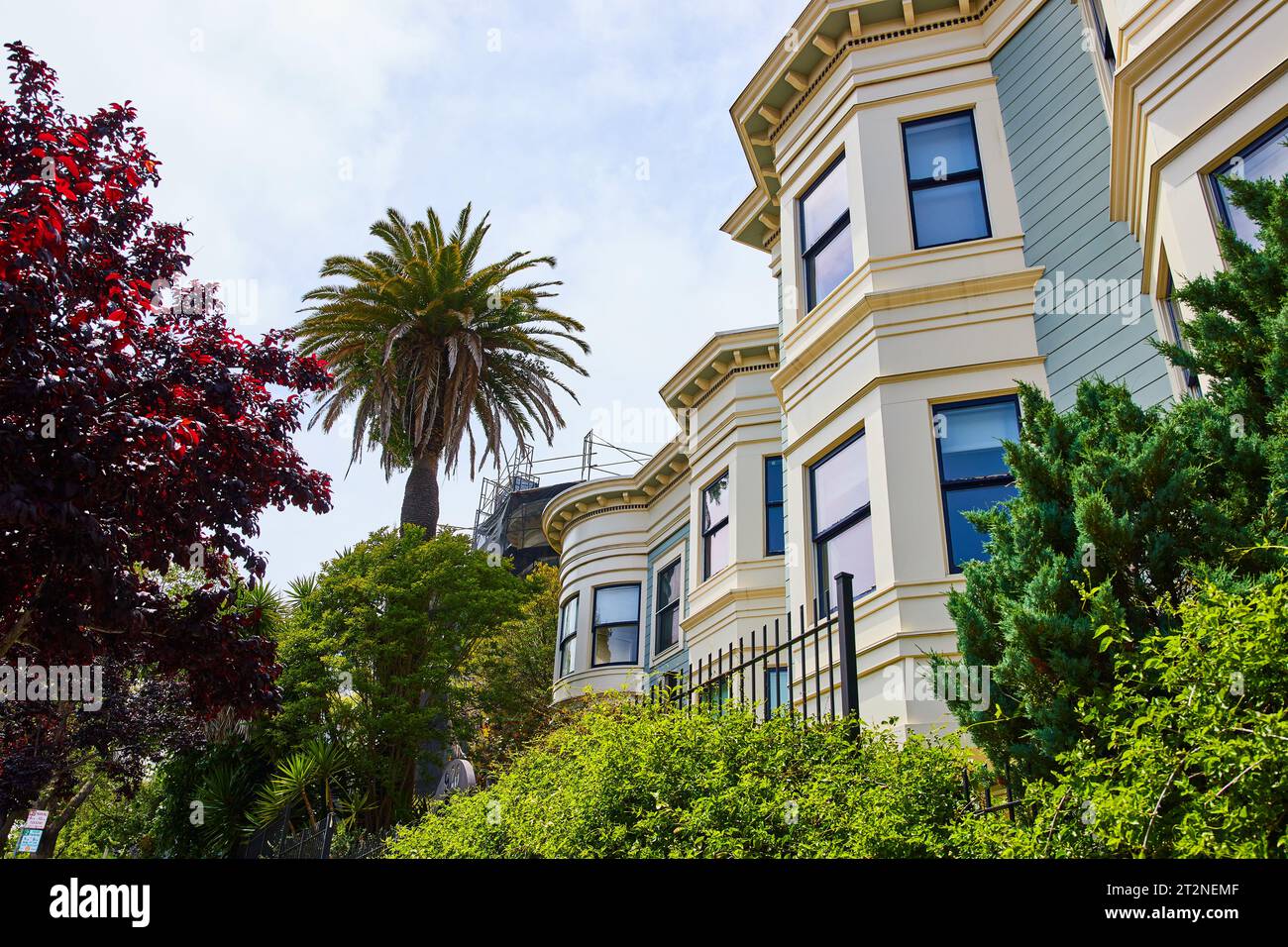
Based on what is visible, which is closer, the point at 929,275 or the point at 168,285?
the point at 168,285

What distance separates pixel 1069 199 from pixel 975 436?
2.68 m

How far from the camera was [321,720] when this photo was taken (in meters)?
18.5

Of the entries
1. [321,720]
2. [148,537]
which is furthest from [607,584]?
[148,537]

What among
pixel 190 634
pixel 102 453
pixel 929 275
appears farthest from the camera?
pixel 929 275

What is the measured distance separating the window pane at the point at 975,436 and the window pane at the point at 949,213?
212cm

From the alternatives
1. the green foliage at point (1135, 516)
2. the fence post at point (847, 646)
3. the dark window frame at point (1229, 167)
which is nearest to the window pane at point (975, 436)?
the dark window frame at point (1229, 167)

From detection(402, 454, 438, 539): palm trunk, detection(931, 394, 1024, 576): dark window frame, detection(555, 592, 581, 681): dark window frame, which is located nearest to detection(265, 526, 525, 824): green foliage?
detection(402, 454, 438, 539): palm trunk

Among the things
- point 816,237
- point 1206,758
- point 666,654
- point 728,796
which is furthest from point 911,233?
point 666,654

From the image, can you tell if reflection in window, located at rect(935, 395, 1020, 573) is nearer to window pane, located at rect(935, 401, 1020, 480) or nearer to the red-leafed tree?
window pane, located at rect(935, 401, 1020, 480)

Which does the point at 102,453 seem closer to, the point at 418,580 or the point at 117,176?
the point at 117,176

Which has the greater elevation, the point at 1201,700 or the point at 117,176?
the point at 117,176

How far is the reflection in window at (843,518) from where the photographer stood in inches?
386
